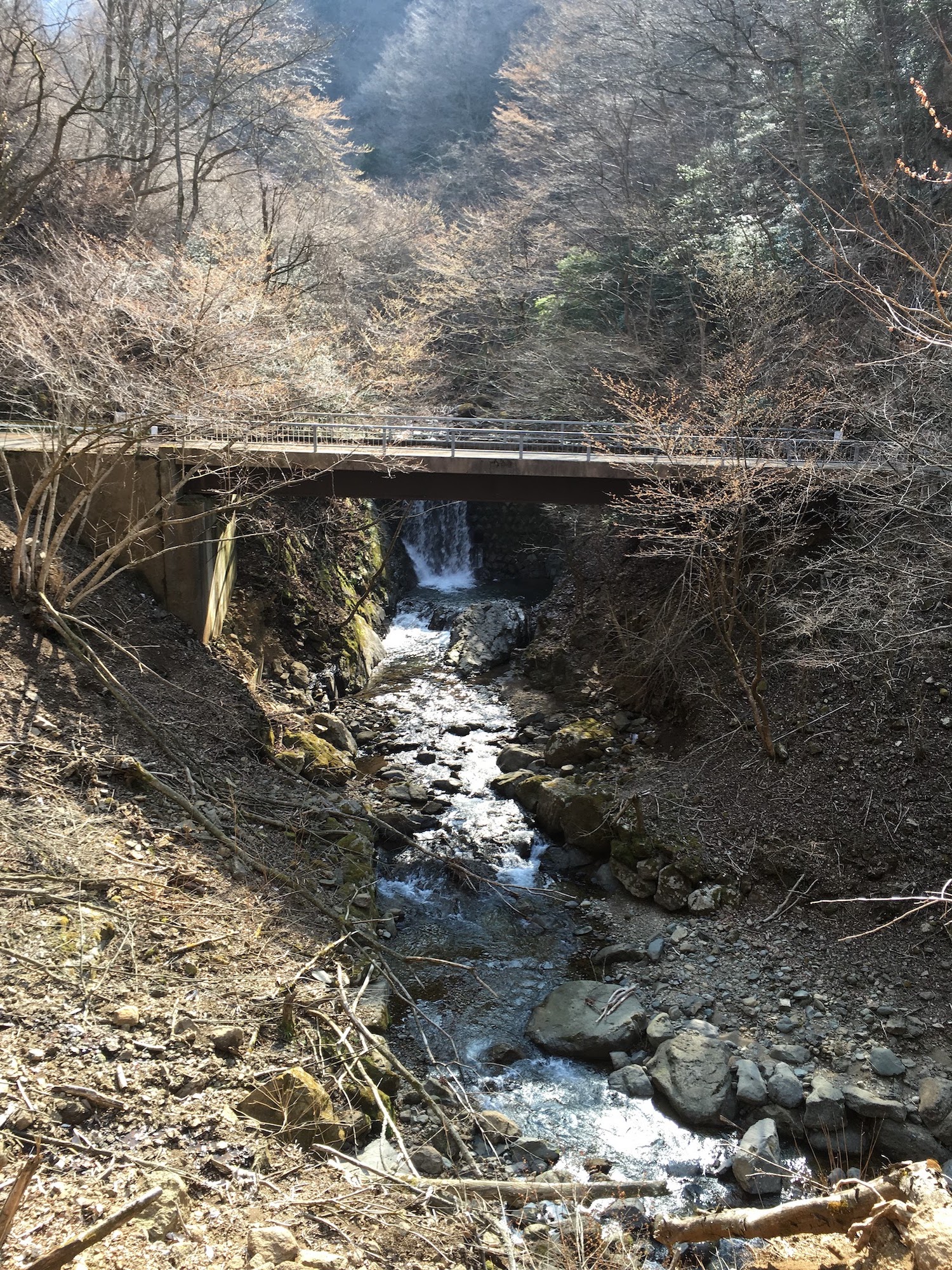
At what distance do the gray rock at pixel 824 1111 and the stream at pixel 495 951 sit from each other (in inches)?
34.7

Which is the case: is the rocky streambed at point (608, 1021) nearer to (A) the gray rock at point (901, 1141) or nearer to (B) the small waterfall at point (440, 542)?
(A) the gray rock at point (901, 1141)

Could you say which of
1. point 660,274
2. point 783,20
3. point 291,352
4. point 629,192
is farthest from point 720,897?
point 783,20

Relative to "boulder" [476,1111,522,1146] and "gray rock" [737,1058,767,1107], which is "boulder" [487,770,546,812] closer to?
"gray rock" [737,1058,767,1107]

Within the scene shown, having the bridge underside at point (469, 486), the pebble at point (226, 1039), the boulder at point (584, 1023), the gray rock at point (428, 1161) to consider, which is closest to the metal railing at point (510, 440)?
the bridge underside at point (469, 486)

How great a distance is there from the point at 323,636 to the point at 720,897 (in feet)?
35.9

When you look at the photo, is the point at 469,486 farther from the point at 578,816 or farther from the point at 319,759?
the point at 578,816

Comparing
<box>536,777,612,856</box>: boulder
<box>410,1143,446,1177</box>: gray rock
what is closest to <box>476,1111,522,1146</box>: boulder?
<box>410,1143,446,1177</box>: gray rock

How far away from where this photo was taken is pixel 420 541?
98.2 feet

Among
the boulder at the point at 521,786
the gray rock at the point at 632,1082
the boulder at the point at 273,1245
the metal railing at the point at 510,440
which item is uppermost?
the metal railing at the point at 510,440

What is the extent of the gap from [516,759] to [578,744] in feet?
3.99

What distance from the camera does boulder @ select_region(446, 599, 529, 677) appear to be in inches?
866

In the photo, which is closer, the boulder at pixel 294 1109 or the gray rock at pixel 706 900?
the boulder at pixel 294 1109

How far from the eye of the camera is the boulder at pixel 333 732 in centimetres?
1634

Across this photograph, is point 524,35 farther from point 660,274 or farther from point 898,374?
point 898,374
